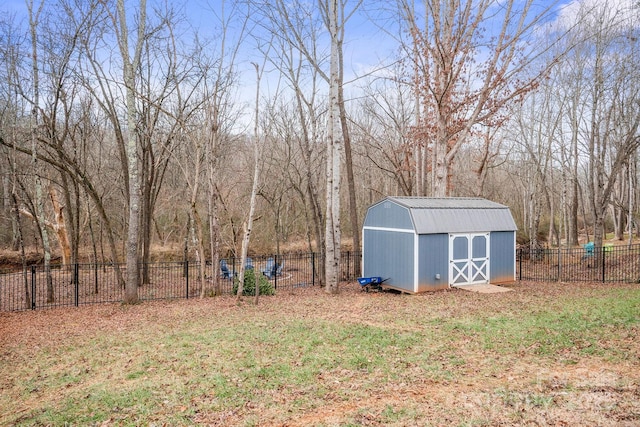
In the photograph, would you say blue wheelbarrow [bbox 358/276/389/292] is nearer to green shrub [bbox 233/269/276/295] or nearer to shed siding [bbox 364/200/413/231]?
shed siding [bbox 364/200/413/231]

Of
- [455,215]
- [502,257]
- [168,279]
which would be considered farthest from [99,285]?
[502,257]

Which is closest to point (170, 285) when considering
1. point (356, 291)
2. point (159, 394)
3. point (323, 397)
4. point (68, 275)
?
point (68, 275)

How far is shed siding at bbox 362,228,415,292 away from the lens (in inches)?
491

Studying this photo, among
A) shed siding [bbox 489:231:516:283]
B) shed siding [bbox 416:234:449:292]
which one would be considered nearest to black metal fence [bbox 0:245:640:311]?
shed siding [bbox 489:231:516:283]

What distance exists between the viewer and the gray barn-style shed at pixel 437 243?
12.3m

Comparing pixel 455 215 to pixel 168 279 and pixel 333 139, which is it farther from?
pixel 168 279

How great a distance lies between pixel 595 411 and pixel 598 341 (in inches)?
108

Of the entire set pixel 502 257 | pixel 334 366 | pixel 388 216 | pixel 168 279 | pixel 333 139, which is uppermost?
pixel 333 139

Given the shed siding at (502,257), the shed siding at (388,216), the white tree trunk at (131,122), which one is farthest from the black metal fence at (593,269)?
the white tree trunk at (131,122)

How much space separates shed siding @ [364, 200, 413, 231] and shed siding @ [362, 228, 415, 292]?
236 millimetres

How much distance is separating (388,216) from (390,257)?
133 cm

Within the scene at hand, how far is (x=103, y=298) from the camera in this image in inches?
512

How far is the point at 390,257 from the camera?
43.6 ft

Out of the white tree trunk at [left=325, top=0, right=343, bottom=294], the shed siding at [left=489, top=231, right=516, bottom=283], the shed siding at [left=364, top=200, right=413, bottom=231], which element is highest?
the white tree trunk at [left=325, top=0, right=343, bottom=294]
